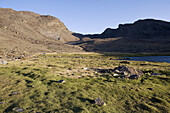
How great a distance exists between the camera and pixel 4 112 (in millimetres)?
9148

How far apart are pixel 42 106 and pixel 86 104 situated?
3664mm

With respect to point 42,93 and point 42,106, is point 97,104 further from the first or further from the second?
point 42,93

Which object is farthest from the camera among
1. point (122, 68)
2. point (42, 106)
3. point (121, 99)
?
point (122, 68)

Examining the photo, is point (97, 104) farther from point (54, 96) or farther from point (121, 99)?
point (54, 96)

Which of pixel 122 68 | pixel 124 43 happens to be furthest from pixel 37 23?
pixel 122 68

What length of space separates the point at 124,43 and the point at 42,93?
14815 centimetres

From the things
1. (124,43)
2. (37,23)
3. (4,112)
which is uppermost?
(37,23)

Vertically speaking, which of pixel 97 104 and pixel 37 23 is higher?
pixel 37 23

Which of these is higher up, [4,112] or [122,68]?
[122,68]

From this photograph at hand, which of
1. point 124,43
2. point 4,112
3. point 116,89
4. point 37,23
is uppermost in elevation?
point 37,23

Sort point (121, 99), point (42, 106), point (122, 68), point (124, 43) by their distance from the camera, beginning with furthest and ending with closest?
point (124, 43) < point (122, 68) < point (121, 99) < point (42, 106)

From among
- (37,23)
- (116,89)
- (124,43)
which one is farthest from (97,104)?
(37,23)

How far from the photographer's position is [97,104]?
10273mm

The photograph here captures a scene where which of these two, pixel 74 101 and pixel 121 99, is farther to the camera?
pixel 121 99
